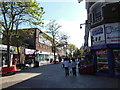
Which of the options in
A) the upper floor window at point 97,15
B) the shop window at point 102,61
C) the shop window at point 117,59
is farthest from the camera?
the upper floor window at point 97,15

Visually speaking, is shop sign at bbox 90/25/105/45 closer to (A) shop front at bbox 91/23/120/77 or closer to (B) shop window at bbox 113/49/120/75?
(A) shop front at bbox 91/23/120/77

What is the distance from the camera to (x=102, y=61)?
11148 mm

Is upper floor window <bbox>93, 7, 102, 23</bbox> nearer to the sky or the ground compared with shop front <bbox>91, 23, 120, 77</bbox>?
nearer to the sky

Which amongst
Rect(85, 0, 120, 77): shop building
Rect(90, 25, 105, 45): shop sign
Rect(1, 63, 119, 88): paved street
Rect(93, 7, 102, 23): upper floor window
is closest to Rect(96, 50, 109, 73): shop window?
Result: Rect(85, 0, 120, 77): shop building

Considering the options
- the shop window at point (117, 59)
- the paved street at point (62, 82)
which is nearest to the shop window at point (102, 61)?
the shop window at point (117, 59)

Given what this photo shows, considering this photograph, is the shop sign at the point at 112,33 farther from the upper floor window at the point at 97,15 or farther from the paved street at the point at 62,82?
the paved street at the point at 62,82

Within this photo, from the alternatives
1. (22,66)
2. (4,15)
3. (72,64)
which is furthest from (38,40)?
(72,64)

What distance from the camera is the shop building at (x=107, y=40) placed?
33.4ft

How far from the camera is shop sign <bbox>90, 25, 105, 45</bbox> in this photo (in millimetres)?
11227

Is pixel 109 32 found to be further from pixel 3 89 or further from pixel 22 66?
pixel 22 66

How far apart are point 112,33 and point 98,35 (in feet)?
4.72

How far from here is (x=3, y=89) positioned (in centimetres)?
715

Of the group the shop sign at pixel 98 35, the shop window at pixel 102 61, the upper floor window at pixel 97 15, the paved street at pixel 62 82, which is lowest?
the paved street at pixel 62 82

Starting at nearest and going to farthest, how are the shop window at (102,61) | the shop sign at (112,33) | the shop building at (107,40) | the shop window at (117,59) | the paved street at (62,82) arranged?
the paved street at (62,82), the shop window at (117,59), the shop building at (107,40), the shop sign at (112,33), the shop window at (102,61)
